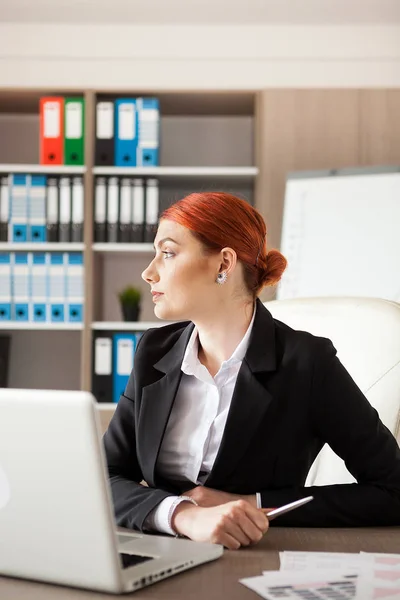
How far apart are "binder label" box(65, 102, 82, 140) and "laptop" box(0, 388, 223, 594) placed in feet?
9.70

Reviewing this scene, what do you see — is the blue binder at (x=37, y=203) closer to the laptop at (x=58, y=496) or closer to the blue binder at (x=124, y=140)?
the blue binder at (x=124, y=140)

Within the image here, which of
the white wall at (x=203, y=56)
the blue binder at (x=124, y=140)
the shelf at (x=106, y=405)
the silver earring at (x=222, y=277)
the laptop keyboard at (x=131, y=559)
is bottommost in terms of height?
the shelf at (x=106, y=405)

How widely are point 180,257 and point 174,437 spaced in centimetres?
31

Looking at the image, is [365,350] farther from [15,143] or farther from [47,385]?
[15,143]

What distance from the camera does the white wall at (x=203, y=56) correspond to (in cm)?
404

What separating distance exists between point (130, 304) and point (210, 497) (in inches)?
99.5

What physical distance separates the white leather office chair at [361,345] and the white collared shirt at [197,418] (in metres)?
0.32

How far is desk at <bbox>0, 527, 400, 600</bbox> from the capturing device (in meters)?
0.80

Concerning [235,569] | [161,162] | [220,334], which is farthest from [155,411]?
[161,162]

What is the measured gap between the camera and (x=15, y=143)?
4.05 metres

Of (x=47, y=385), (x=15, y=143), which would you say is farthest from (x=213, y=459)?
Result: (x=15, y=143)

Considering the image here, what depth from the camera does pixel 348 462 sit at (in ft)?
4.34

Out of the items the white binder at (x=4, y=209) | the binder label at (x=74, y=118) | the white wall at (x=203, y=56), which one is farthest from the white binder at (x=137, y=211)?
the white wall at (x=203, y=56)

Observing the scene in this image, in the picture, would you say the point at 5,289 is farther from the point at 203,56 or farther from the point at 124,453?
the point at 124,453
